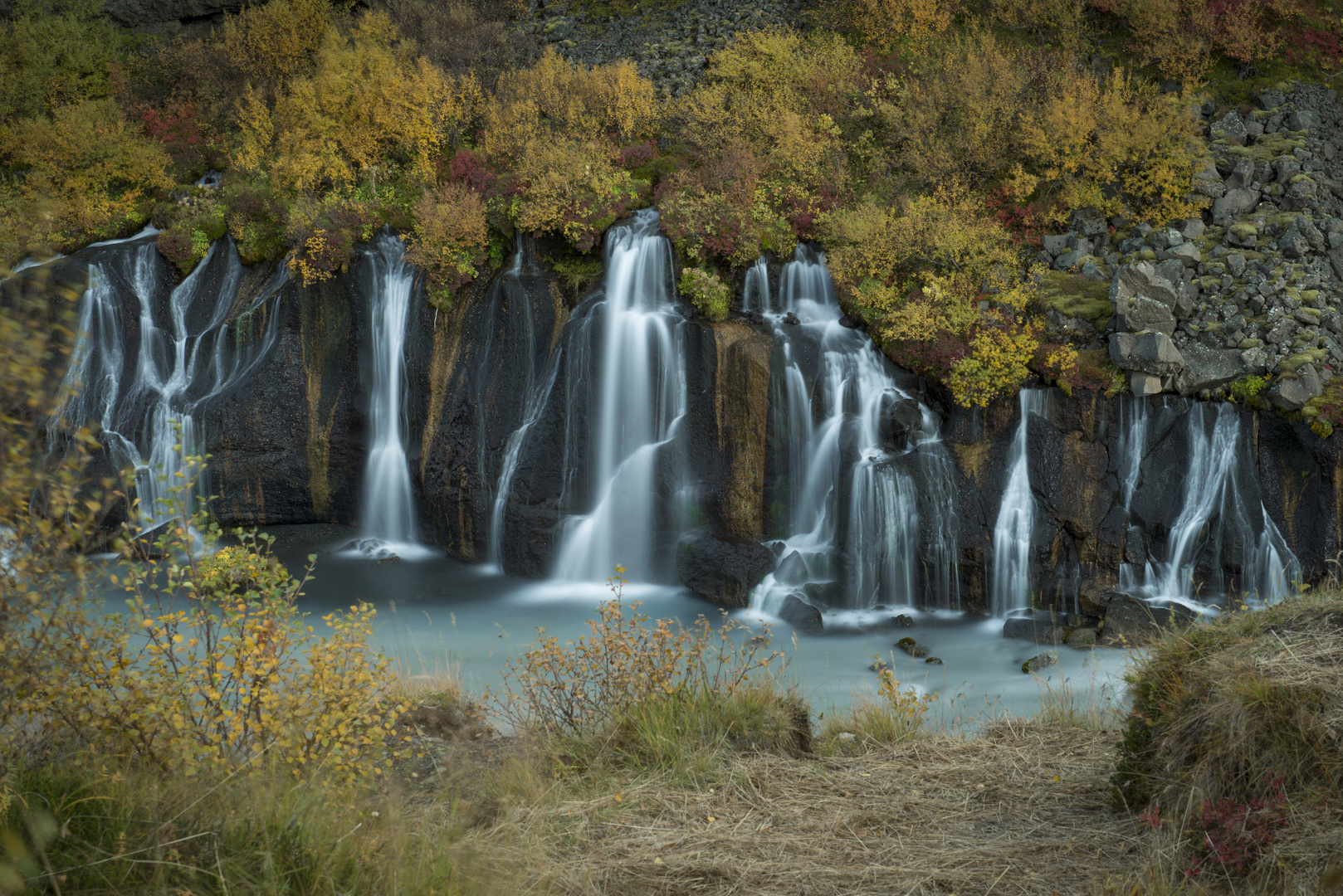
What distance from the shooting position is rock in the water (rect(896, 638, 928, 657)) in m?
11.2

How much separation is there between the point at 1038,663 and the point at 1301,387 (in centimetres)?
523

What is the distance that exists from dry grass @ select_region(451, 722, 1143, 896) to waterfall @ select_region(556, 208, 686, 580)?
857cm

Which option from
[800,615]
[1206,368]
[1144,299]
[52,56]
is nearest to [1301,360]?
[1206,368]

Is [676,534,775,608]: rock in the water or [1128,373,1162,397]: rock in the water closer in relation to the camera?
[1128,373,1162,397]: rock in the water

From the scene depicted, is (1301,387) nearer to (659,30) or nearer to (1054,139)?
(1054,139)

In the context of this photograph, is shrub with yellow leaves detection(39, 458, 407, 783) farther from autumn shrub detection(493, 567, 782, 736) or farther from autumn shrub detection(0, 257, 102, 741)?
autumn shrub detection(493, 567, 782, 736)

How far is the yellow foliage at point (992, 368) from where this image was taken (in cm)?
1250

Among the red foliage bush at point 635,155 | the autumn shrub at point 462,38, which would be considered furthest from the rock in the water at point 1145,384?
the autumn shrub at point 462,38

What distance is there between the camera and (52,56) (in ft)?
75.4

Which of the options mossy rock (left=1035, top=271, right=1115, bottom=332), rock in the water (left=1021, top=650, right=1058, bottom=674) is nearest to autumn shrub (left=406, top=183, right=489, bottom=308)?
mossy rock (left=1035, top=271, right=1115, bottom=332)

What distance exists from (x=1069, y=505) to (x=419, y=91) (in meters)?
15.4

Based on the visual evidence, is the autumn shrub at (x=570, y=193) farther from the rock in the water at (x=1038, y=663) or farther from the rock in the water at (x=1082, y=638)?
the rock in the water at (x=1082, y=638)

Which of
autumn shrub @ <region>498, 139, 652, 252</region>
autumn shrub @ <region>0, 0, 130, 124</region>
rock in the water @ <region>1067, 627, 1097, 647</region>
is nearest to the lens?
rock in the water @ <region>1067, 627, 1097, 647</region>

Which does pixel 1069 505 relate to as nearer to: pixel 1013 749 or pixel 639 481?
pixel 639 481
